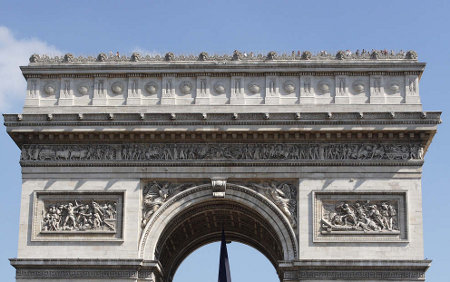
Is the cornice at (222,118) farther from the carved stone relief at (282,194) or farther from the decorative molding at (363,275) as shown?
the decorative molding at (363,275)

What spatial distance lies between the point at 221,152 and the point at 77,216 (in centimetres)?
576

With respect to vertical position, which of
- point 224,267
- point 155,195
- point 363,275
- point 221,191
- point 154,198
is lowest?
point 363,275

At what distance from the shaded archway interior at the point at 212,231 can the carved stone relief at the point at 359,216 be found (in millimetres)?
2027

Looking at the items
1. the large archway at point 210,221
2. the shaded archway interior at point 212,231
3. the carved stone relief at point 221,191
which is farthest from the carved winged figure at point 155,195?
the shaded archway interior at point 212,231

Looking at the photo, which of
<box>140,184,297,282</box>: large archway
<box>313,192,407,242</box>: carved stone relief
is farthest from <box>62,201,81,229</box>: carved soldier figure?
<box>313,192,407,242</box>: carved stone relief

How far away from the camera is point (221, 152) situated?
41.3 m

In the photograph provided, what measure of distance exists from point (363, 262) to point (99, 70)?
12154mm

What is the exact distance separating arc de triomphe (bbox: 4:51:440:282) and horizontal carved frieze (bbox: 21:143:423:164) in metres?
0.05

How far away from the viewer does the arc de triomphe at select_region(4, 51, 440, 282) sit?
40.2m

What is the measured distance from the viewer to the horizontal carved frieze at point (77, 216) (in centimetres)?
4069

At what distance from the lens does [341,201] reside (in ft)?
133

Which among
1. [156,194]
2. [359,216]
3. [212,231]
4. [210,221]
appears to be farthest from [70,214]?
[359,216]

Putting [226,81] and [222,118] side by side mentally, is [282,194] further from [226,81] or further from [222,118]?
[226,81]

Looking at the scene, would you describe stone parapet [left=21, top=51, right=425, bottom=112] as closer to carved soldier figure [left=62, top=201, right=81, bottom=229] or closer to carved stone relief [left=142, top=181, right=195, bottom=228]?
carved stone relief [left=142, top=181, right=195, bottom=228]
